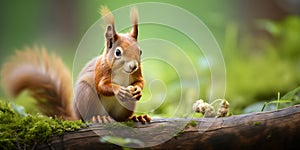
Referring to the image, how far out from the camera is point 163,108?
2713 millimetres

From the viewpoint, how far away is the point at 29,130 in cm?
154

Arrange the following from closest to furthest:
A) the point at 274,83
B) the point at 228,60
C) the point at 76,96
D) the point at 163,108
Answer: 1. the point at 76,96
2. the point at 163,108
3. the point at 274,83
4. the point at 228,60

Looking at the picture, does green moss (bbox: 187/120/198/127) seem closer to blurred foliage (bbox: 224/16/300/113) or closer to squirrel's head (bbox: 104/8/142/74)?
squirrel's head (bbox: 104/8/142/74)

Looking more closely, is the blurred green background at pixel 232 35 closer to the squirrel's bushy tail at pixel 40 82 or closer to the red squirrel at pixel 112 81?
the red squirrel at pixel 112 81

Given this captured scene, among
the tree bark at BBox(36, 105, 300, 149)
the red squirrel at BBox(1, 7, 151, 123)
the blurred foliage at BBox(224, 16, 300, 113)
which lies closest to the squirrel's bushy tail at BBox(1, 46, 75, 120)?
the red squirrel at BBox(1, 7, 151, 123)

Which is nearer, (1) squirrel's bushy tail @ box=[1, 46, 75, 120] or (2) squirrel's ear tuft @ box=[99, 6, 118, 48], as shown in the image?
(2) squirrel's ear tuft @ box=[99, 6, 118, 48]

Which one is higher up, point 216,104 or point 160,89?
point 160,89

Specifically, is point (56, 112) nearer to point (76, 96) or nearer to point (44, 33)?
point (76, 96)

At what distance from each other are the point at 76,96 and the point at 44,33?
4.81 metres

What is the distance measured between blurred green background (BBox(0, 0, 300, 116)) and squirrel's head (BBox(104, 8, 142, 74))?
240 millimetres

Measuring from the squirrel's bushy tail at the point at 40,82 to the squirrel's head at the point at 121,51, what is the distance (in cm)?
52

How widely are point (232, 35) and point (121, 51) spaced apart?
8.03ft

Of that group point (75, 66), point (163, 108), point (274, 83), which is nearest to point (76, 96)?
point (75, 66)

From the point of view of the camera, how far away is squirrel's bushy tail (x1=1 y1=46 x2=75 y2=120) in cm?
202
